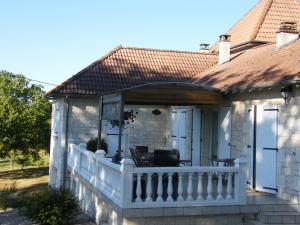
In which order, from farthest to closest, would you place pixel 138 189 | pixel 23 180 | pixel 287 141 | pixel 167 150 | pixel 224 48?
pixel 23 180 → pixel 224 48 → pixel 167 150 → pixel 287 141 → pixel 138 189

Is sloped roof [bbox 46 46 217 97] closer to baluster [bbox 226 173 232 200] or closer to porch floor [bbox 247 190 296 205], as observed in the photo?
porch floor [bbox 247 190 296 205]

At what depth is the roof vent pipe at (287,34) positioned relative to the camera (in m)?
13.4

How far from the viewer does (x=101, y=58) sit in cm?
1897

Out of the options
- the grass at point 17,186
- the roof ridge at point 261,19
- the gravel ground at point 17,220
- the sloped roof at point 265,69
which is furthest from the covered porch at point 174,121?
the roof ridge at point 261,19

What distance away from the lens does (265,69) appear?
1169cm

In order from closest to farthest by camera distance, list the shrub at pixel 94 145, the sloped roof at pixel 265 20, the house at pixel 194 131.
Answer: the house at pixel 194 131
the shrub at pixel 94 145
the sloped roof at pixel 265 20

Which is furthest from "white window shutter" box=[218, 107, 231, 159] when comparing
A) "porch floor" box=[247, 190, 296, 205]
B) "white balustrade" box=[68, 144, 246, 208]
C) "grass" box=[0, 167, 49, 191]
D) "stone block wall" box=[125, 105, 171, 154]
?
"grass" box=[0, 167, 49, 191]

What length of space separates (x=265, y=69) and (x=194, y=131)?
340cm

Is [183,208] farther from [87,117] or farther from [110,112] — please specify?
[87,117]

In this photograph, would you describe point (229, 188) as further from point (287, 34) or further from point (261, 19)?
point (261, 19)

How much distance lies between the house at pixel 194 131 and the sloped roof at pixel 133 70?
5cm

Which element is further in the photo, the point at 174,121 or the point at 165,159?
the point at 174,121

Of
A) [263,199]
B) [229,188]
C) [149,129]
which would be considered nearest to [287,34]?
[263,199]

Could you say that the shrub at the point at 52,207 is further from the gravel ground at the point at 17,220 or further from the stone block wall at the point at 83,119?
the stone block wall at the point at 83,119
